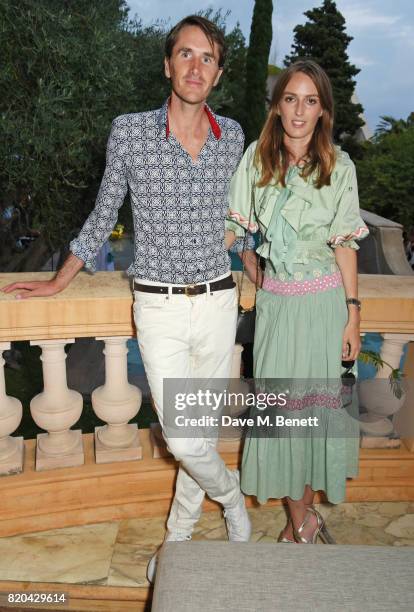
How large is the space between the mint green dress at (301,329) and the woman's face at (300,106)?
0.18 m

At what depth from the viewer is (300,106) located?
234cm

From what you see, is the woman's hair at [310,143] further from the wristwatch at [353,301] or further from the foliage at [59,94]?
the foliage at [59,94]

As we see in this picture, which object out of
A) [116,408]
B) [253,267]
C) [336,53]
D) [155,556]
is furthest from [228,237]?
[336,53]

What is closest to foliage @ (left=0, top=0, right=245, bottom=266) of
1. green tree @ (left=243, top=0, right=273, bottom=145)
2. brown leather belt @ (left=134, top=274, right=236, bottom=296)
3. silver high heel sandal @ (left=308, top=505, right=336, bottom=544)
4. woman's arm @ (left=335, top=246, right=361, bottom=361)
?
brown leather belt @ (left=134, top=274, right=236, bottom=296)

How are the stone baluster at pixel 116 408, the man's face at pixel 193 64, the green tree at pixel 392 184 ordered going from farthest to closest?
the green tree at pixel 392 184
the stone baluster at pixel 116 408
the man's face at pixel 193 64

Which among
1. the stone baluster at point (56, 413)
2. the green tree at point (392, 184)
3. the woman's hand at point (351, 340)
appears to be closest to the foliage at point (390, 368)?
the woman's hand at point (351, 340)

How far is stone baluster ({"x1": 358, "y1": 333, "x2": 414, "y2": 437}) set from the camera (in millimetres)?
3076

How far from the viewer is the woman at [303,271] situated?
2.38 metres

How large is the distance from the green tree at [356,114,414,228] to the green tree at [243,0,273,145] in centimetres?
524

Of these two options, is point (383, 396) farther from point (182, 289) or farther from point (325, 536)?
point (182, 289)

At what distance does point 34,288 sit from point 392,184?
70.9 feet

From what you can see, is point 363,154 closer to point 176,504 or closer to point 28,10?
point 28,10

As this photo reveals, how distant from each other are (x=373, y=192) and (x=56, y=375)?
21.6m

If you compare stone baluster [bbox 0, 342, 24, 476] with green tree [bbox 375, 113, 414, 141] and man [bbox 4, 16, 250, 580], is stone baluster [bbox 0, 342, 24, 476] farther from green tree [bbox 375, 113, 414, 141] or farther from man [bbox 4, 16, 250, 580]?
green tree [bbox 375, 113, 414, 141]
